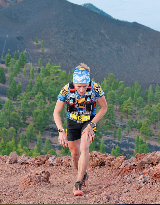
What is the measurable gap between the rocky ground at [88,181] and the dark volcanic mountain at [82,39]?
230ft

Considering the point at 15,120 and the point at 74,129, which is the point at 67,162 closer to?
the point at 74,129

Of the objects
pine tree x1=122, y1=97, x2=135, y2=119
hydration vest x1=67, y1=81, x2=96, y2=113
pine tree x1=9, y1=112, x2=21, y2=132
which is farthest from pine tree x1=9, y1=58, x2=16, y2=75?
hydration vest x1=67, y1=81, x2=96, y2=113

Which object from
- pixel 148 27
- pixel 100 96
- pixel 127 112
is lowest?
pixel 127 112

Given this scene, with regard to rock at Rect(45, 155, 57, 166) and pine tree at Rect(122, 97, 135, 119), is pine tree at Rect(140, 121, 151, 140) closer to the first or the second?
pine tree at Rect(122, 97, 135, 119)

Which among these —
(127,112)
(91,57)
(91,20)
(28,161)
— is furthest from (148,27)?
(28,161)

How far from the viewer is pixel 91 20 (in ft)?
367

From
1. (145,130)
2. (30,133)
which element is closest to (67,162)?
(30,133)

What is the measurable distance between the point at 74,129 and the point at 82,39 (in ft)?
319

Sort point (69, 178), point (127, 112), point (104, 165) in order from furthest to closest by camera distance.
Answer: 1. point (127, 112)
2. point (104, 165)
3. point (69, 178)

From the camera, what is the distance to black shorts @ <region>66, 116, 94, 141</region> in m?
7.00

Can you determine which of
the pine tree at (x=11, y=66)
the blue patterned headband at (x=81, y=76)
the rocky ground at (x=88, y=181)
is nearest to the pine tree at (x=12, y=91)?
the pine tree at (x=11, y=66)

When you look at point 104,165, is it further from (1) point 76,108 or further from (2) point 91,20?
(2) point 91,20

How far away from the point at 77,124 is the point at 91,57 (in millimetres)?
87826

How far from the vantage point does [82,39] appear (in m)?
102
